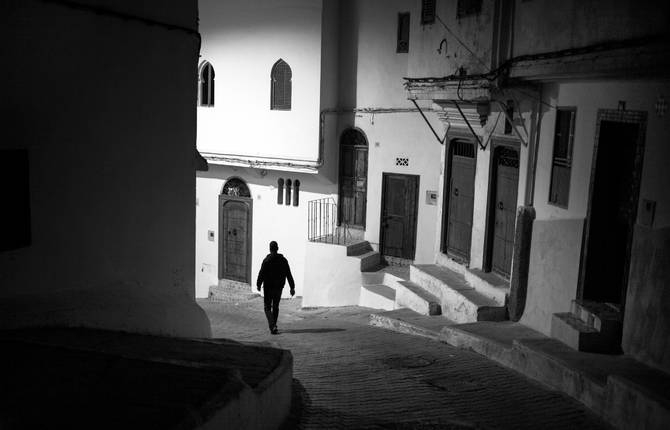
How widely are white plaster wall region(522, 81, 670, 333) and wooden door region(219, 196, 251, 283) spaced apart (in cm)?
1144

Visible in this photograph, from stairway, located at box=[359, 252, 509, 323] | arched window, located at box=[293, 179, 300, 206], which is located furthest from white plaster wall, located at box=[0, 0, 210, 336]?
arched window, located at box=[293, 179, 300, 206]

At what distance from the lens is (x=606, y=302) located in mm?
9812

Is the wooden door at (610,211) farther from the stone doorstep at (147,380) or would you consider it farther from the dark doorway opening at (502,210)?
the stone doorstep at (147,380)

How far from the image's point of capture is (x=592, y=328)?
912cm

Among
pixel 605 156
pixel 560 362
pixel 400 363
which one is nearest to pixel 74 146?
pixel 400 363

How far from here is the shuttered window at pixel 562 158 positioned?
10344mm

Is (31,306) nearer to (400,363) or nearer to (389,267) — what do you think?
(400,363)

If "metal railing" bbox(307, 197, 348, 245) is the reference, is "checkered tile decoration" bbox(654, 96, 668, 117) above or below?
above

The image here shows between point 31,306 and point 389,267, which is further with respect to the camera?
point 389,267

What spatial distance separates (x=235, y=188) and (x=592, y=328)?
1398 centimetres

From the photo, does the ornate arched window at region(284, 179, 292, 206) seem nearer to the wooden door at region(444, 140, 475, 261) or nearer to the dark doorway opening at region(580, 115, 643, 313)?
the wooden door at region(444, 140, 475, 261)

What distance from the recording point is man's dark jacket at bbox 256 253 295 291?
1194 centimetres

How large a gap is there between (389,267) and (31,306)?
39.8 ft

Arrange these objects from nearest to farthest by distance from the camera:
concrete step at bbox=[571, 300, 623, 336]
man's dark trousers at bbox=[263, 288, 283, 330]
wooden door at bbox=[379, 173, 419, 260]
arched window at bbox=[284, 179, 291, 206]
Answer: concrete step at bbox=[571, 300, 623, 336] → man's dark trousers at bbox=[263, 288, 283, 330] → wooden door at bbox=[379, 173, 419, 260] → arched window at bbox=[284, 179, 291, 206]
